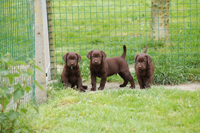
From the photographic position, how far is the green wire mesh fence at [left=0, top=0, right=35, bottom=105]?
13.7 ft

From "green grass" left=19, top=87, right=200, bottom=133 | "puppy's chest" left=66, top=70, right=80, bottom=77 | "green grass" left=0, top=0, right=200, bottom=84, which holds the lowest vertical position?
"green grass" left=19, top=87, right=200, bottom=133

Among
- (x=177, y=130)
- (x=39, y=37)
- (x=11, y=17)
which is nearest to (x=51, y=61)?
(x=39, y=37)

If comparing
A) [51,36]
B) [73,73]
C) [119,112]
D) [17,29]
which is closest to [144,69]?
[73,73]

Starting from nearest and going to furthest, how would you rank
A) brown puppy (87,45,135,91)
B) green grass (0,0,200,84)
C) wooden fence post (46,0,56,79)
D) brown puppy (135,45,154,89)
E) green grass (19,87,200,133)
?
green grass (19,87,200,133) < green grass (0,0,200,84) < brown puppy (135,45,154,89) < brown puppy (87,45,135,91) < wooden fence post (46,0,56,79)

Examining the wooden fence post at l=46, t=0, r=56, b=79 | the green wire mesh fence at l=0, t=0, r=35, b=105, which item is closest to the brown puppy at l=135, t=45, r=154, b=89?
the wooden fence post at l=46, t=0, r=56, b=79

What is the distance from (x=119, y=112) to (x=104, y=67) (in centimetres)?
208

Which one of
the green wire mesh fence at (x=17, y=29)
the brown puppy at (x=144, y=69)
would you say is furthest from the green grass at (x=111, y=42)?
the brown puppy at (x=144, y=69)

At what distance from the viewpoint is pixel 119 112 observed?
15.4ft

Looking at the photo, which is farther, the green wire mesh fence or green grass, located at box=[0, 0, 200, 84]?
green grass, located at box=[0, 0, 200, 84]

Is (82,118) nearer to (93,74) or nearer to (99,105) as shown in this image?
(99,105)

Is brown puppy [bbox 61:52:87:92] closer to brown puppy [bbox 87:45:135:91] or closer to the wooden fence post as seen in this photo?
brown puppy [bbox 87:45:135:91]

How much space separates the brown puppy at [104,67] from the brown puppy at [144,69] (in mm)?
352

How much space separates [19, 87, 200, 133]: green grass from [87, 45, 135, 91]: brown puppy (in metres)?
0.94

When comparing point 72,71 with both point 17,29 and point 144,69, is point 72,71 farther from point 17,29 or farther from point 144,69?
point 17,29
